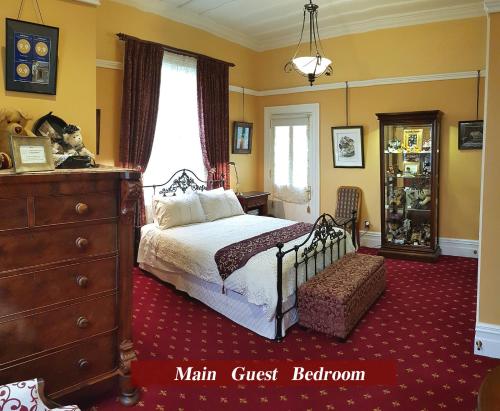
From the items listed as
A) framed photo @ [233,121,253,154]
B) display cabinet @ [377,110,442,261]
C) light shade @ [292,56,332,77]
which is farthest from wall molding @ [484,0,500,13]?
framed photo @ [233,121,253,154]

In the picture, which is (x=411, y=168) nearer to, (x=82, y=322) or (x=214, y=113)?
(x=214, y=113)

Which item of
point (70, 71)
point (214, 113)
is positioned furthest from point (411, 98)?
point (70, 71)

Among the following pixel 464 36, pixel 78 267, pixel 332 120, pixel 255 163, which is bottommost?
pixel 78 267

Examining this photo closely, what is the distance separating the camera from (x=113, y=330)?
107 inches

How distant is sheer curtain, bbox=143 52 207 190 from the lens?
5.85 meters

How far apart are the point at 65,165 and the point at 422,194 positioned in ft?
16.9

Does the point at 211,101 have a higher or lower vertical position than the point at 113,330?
higher

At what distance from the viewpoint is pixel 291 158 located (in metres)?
7.58

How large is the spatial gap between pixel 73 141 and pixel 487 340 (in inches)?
140

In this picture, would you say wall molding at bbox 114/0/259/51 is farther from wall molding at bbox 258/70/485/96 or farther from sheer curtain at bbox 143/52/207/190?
wall molding at bbox 258/70/485/96

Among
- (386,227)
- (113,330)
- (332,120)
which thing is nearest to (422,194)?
(386,227)

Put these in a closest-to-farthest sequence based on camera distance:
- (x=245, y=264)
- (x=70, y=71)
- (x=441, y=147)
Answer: (x=70, y=71), (x=245, y=264), (x=441, y=147)

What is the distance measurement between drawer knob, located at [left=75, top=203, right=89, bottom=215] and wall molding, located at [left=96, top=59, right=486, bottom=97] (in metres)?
3.15

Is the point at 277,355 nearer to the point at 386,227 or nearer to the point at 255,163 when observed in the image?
the point at 386,227
